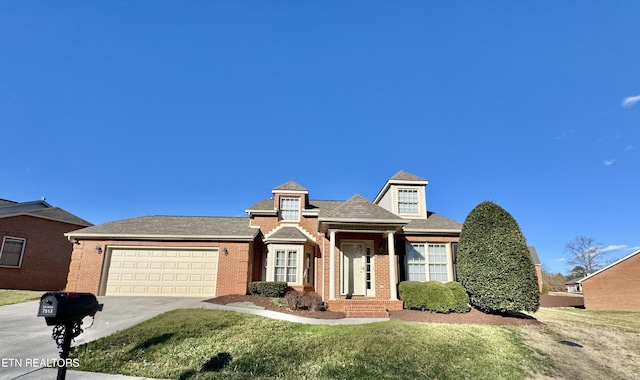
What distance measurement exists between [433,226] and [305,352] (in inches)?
429

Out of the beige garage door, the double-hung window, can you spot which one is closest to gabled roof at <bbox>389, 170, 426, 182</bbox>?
the double-hung window

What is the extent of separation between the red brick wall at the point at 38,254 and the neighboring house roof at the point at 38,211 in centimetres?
27

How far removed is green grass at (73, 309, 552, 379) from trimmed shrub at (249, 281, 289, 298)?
5053 millimetres

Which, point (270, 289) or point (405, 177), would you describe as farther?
point (405, 177)

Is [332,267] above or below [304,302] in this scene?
above

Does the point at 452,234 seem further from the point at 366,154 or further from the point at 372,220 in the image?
the point at 366,154

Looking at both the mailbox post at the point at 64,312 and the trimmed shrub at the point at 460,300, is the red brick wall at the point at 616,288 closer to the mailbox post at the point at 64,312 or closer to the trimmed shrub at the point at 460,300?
the trimmed shrub at the point at 460,300

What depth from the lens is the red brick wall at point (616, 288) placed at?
20.8m

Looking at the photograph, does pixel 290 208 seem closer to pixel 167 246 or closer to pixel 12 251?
pixel 167 246

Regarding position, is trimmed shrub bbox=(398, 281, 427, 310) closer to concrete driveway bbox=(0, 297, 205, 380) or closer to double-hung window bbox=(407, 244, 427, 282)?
double-hung window bbox=(407, 244, 427, 282)

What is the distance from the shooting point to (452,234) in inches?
592

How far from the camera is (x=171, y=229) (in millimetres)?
15914

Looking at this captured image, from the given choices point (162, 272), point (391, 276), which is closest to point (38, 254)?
point (162, 272)

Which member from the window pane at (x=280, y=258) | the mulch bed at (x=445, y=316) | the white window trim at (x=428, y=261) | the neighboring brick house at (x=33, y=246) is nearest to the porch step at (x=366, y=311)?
the mulch bed at (x=445, y=316)
